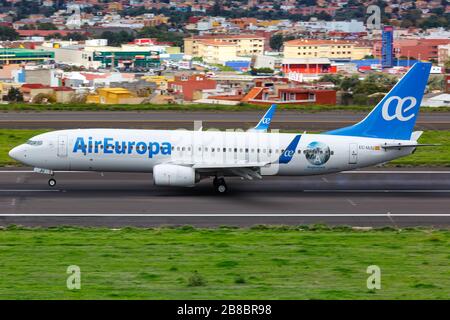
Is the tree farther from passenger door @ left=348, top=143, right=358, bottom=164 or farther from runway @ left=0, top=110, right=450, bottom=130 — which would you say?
passenger door @ left=348, top=143, right=358, bottom=164

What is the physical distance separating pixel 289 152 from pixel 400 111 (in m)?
5.53

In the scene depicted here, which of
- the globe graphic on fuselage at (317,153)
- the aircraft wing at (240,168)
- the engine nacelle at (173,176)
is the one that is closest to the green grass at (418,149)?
the globe graphic on fuselage at (317,153)

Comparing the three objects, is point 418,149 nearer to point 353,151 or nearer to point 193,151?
point 353,151

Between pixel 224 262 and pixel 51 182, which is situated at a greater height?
pixel 224 262

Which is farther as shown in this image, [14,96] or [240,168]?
[14,96]

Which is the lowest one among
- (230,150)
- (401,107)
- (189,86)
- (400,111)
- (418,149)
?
(189,86)

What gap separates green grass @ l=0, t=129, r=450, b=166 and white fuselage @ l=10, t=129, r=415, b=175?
7600mm

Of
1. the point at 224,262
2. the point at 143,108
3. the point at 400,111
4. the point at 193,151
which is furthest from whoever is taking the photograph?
the point at 143,108

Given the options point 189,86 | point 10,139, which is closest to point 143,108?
point 10,139

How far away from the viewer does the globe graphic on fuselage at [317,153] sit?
46.1m

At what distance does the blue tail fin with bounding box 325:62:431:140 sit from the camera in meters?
46.8

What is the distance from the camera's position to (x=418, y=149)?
2331 inches

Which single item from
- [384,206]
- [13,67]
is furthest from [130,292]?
[13,67]

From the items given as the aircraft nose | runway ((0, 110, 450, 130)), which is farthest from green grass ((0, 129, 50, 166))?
the aircraft nose
